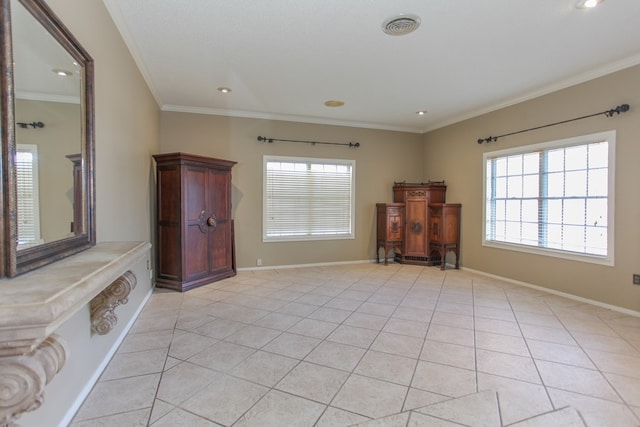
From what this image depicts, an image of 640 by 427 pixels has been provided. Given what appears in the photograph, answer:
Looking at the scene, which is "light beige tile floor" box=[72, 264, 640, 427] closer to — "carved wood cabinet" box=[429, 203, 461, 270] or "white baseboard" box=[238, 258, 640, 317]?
"white baseboard" box=[238, 258, 640, 317]

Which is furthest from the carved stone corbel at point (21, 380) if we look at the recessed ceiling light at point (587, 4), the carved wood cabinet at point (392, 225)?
the carved wood cabinet at point (392, 225)

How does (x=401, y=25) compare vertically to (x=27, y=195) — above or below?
above

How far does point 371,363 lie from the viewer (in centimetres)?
230

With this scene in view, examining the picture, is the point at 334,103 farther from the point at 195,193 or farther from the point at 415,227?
Answer: the point at 415,227

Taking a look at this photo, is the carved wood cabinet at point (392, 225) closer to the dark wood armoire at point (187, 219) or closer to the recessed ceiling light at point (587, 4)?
the dark wood armoire at point (187, 219)

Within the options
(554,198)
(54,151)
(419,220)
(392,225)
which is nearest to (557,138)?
(554,198)

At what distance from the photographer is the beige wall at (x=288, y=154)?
499 cm

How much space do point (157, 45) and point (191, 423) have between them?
3155mm

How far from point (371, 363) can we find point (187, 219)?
298 cm

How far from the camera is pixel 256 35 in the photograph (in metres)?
2.83

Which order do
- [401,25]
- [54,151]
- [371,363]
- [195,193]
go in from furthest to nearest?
[195,193] < [401,25] < [371,363] < [54,151]

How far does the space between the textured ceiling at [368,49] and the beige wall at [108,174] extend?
36cm

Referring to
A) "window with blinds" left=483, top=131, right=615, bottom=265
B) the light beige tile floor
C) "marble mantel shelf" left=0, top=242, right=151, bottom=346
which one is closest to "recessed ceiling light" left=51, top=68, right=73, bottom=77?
"marble mantel shelf" left=0, top=242, right=151, bottom=346

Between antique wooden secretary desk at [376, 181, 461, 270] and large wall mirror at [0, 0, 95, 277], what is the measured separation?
474 centimetres
